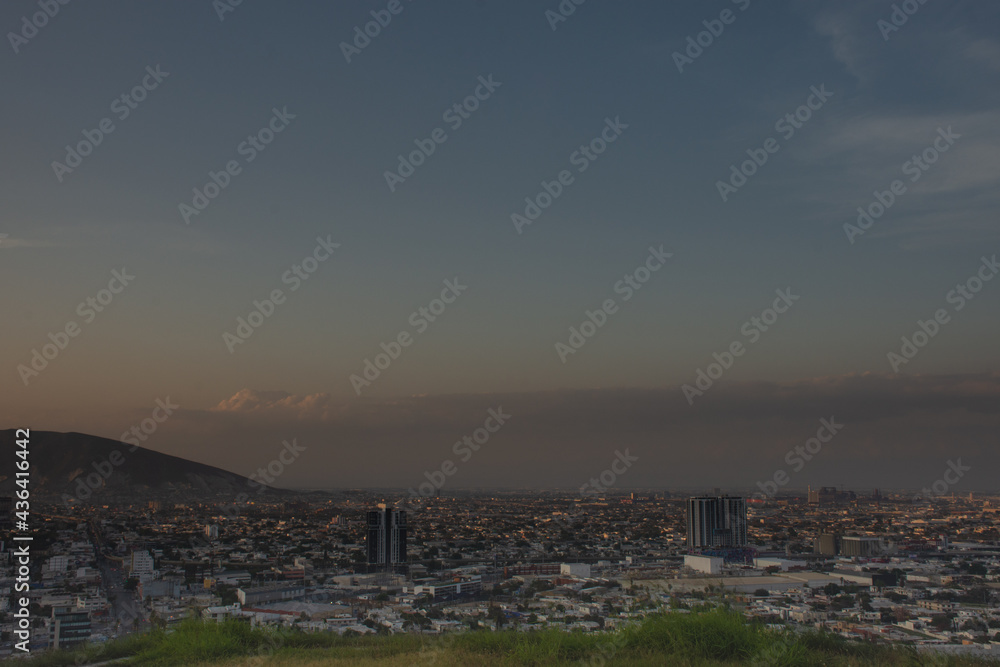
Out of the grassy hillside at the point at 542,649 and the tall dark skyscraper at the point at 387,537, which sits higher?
the grassy hillside at the point at 542,649

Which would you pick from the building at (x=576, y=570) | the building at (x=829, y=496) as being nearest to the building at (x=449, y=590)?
the building at (x=576, y=570)

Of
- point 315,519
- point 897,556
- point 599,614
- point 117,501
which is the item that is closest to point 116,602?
point 599,614

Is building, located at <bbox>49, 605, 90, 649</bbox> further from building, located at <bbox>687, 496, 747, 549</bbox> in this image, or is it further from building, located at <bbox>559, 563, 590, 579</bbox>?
building, located at <bbox>687, 496, 747, 549</bbox>

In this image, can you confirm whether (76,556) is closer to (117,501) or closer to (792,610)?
(792,610)

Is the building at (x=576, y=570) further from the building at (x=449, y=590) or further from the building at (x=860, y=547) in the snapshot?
the building at (x=860, y=547)

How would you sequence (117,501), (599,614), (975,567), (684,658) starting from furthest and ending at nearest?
(117,501) → (975,567) → (599,614) → (684,658)

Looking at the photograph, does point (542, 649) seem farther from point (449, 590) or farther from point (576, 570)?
point (576, 570)
